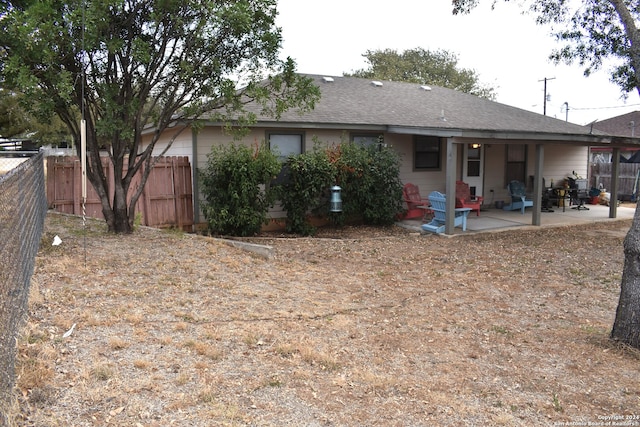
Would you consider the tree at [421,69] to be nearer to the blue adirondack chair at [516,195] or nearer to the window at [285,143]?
the blue adirondack chair at [516,195]

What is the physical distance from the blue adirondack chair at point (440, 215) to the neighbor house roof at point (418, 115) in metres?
1.51

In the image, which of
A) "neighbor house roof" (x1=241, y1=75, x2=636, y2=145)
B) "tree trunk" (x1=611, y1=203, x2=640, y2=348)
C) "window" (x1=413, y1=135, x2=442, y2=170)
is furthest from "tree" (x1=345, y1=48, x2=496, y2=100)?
"tree trunk" (x1=611, y1=203, x2=640, y2=348)

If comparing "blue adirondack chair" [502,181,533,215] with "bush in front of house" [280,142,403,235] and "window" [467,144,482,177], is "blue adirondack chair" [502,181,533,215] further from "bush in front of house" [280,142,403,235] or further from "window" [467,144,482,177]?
"bush in front of house" [280,142,403,235]

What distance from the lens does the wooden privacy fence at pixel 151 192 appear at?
35.6 feet

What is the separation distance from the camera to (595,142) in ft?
44.7

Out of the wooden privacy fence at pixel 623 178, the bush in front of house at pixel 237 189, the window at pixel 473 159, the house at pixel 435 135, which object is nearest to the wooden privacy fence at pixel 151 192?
the house at pixel 435 135

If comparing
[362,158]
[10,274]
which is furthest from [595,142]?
[10,274]

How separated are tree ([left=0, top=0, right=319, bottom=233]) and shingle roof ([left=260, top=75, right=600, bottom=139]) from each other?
260 centimetres

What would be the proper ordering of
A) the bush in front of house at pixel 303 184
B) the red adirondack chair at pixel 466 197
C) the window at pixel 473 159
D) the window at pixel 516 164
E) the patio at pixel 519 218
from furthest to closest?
the window at pixel 516 164 → the window at pixel 473 159 → the red adirondack chair at pixel 466 197 → the patio at pixel 519 218 → the bush in front of house at pixel 303 184

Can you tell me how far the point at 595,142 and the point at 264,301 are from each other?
11.5 m

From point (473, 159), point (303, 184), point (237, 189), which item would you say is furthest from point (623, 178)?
point (237, 189)

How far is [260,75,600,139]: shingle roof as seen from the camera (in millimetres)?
12727

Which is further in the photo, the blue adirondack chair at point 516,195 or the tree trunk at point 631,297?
the blue adirondack chair at point 516,195

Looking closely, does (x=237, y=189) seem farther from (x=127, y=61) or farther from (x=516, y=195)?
(x=516, y=195)
